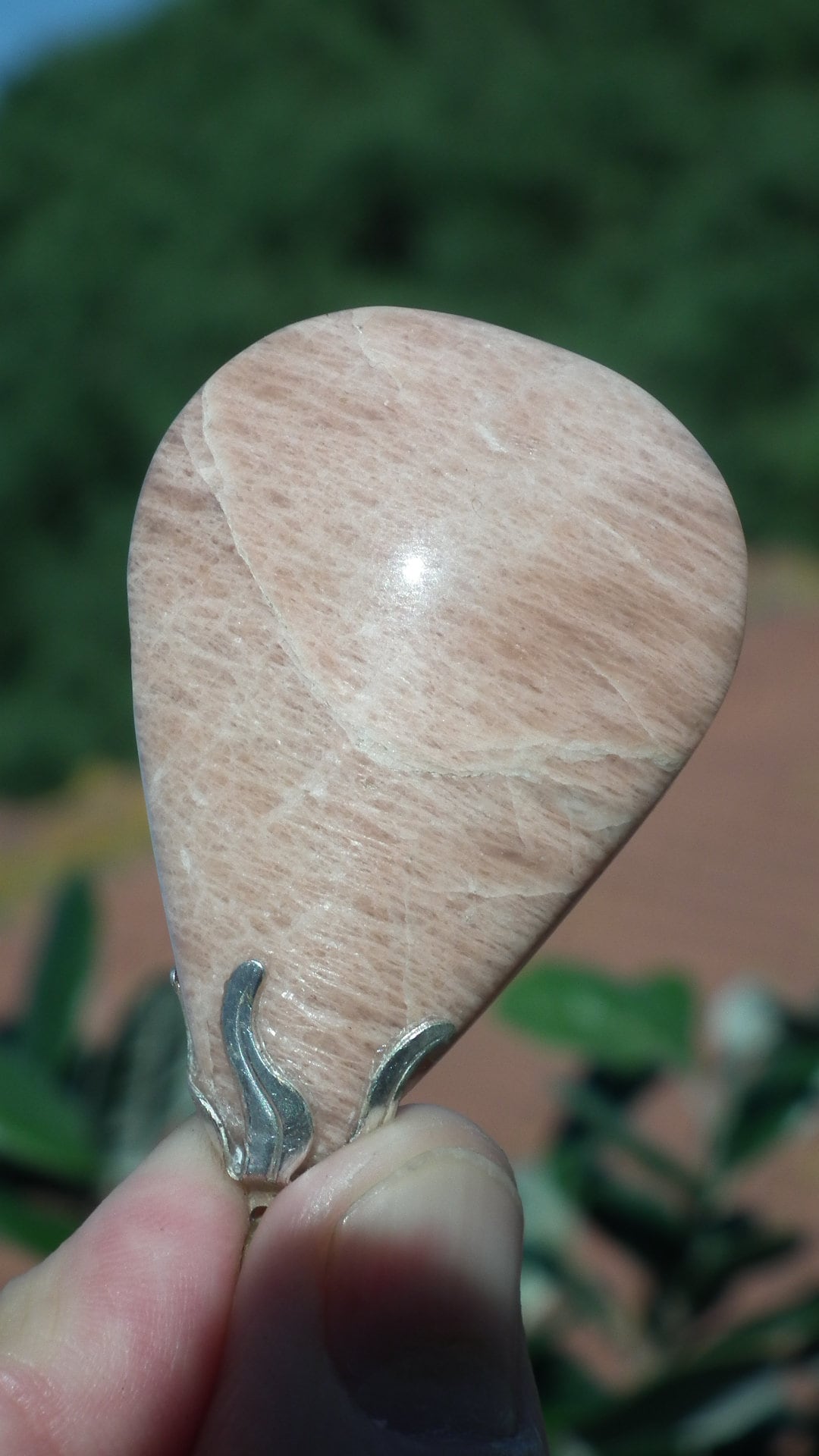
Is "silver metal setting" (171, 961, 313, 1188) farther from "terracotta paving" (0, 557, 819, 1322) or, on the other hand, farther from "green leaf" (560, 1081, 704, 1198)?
"terracotta paving" (0, 557, 819, 1322)

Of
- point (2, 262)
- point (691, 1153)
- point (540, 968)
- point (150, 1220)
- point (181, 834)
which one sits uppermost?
point (181, 834)

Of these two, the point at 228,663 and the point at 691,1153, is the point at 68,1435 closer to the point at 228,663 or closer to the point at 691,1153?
the point at 228,663

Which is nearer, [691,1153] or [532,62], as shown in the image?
[691,1153]

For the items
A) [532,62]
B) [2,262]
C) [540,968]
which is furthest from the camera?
[532,62]

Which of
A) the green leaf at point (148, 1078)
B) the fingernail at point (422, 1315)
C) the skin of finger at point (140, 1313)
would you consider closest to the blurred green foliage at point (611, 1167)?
the green leaf at point (148, 1078)

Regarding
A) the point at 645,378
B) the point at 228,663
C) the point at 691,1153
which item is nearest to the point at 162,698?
the point at 228,663

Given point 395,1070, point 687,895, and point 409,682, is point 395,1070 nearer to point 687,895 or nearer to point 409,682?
point 409,682

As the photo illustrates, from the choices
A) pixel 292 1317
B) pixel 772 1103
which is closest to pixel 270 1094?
pixel 292 1317

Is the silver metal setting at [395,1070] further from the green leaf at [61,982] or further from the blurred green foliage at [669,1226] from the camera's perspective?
the green leaf at [61,982]
